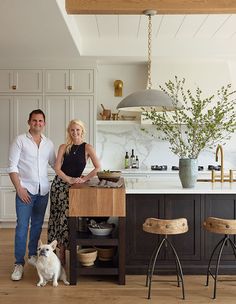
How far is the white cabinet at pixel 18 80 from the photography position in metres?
6.64

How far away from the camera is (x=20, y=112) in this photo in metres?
6.67

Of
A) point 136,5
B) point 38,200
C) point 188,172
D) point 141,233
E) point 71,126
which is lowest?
point 141,233

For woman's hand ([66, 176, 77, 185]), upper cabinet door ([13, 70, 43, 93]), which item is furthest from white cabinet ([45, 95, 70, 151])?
woman's hand ([66, 176, 77, 185])

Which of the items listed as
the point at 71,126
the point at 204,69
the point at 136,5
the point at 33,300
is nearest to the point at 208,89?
the point at 204,69

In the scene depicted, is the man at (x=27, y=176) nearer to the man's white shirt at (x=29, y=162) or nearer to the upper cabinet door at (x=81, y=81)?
the man's white shirt at (x=29, y=162)

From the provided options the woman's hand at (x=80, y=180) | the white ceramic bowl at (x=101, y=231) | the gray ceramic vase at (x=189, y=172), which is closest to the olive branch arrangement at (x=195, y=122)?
the gray ceramic vase at (x=189, y=172)

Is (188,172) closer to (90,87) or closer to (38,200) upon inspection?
(38,200)

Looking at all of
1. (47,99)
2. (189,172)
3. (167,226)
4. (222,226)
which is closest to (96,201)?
(167,226)

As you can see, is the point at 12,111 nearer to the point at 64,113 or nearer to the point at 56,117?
the point at 56,117

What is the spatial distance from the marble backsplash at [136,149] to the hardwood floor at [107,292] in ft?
10.6

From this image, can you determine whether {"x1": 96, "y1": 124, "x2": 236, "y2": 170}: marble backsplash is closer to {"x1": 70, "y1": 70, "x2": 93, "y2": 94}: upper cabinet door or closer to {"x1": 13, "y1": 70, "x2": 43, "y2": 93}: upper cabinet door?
{"x1": 70, "y1": 70, "x2": 93, "y2": 94}: upper cabinet door

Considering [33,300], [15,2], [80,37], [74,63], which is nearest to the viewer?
[33,300]

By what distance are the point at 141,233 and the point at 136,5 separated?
221 centimetres

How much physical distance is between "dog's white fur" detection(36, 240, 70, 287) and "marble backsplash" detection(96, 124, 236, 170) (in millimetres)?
3410
